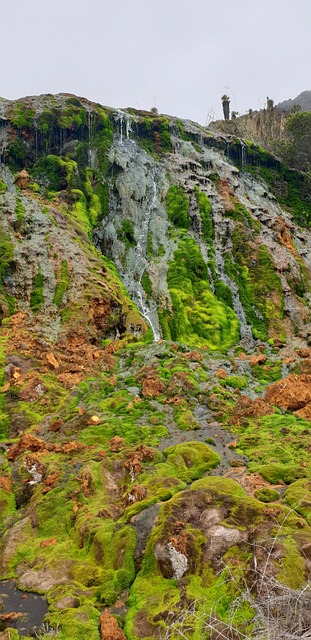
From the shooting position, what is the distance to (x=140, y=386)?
2258 cm

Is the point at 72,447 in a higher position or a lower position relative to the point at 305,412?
higher

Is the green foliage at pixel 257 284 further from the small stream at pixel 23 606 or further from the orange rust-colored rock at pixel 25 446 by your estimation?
the small stream at pixel 23 606

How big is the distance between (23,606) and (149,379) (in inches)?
496

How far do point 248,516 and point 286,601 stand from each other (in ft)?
11.5

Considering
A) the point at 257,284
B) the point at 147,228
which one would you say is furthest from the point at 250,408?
the point at 147,228

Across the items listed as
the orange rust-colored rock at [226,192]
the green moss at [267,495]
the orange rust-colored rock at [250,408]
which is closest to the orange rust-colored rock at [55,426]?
the orange rust-colored rock at [250,408]

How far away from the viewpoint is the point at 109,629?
963cm

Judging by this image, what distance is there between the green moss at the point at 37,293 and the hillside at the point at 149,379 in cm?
12

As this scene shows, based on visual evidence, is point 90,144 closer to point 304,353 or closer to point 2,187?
point 2,187

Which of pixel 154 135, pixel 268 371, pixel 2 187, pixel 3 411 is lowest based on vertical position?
pixel 268 371

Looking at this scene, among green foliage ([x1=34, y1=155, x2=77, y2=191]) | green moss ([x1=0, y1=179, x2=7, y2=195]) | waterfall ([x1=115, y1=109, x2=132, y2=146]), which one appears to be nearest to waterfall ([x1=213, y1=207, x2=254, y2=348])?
green foliage ([x1=34, y1=155, x2=77, y2=191])

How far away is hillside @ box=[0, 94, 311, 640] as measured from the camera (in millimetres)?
10469

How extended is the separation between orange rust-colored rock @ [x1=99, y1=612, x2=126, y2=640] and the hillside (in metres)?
0.04

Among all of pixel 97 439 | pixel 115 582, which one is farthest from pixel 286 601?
pixel 97 439
